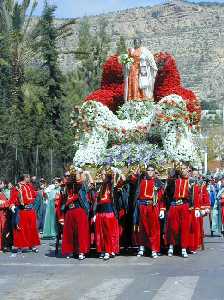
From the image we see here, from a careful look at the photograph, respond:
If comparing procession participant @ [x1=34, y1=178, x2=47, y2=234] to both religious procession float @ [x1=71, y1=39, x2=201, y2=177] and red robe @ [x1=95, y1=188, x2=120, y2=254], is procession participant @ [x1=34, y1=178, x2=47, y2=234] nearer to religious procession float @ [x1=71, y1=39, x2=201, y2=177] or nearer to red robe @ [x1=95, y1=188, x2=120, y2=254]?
religious procession float @ [x1=71, y1=39, x2=201, y2=177]

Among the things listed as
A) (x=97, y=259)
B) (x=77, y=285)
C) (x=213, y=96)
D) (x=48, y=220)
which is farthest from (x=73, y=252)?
(x=213, y=96)

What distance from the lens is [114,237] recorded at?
15594 millimetres

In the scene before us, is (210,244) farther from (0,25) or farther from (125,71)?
(0,25)

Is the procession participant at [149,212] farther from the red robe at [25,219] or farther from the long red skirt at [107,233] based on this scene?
the red robe at [25,219]

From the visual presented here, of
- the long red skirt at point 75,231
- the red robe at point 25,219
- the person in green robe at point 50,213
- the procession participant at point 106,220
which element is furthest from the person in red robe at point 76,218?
the person in green robe at point 50,213

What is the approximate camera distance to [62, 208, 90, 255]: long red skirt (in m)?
15.6

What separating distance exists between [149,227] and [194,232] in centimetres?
93

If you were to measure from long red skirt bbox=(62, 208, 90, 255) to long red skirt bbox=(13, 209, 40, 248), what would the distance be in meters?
1.46

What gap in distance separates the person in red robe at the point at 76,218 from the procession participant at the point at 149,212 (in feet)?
3.28

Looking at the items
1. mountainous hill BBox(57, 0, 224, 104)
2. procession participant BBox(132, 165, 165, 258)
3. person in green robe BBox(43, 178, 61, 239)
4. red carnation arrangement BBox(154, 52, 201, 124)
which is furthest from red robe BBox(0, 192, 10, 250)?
mountainous hill BBox(57, 0, 224, 104)

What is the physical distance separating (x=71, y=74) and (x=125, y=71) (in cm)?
3622

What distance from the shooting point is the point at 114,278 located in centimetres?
1253

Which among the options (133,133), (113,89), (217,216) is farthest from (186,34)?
(217,216)

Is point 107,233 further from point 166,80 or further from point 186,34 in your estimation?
point 186,34
